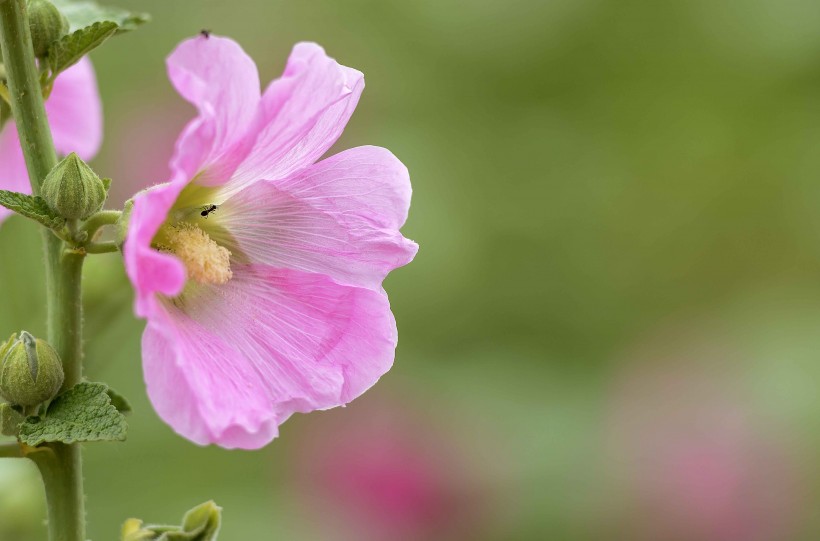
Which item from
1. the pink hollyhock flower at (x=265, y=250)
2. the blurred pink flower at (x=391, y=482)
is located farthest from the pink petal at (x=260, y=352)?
the blurred pink flower at (x=391, y=482)

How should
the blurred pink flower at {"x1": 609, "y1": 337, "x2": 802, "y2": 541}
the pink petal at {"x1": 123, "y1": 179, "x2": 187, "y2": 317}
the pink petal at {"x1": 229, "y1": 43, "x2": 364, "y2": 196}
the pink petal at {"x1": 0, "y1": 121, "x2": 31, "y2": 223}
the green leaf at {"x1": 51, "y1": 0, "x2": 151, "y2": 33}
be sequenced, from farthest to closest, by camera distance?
the blurred pink flower at {"x1": 609, "y1": 337, "x2": 802, "y2": 541} → the pink petal at {"x1": 0, "y1": 121, "x2": 31, "y2": 223} → the green leaf at {"x1": 51, "y1": 0, "x2": 151, "y2": 33} → the pink petal at {"x1": 229, "y1": 43, "x2": 364, "y2": 196} → the pink petal at {"x1": 123, "y1": 179, "x2": 187, "y2": 317}

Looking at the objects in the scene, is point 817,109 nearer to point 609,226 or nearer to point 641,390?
point 609,226

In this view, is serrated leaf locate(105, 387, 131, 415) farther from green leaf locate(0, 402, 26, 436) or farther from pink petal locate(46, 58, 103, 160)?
pink petal locate(46, 58, 103, 160)

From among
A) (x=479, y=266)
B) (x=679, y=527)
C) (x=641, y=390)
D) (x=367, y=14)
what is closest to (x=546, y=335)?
(x=479, y=266)

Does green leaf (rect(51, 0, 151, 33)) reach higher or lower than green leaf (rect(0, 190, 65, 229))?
higher

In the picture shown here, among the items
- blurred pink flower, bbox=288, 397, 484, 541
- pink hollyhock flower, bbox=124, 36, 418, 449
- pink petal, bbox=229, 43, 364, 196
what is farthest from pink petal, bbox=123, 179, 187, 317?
blurred pink flower, bbox=288, 397, 484, 541

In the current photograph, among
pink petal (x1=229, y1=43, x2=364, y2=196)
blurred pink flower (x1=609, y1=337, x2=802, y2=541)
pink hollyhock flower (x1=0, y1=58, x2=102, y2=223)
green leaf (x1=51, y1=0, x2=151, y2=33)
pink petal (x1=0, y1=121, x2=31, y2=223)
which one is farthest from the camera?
blurred pink flower (x1=609, y1=337, x2=802, y2=541)

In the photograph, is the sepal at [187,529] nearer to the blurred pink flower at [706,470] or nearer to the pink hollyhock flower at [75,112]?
the pink hollyhock flower at [75,112]

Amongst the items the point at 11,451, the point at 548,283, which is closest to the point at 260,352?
the point at 11,451
